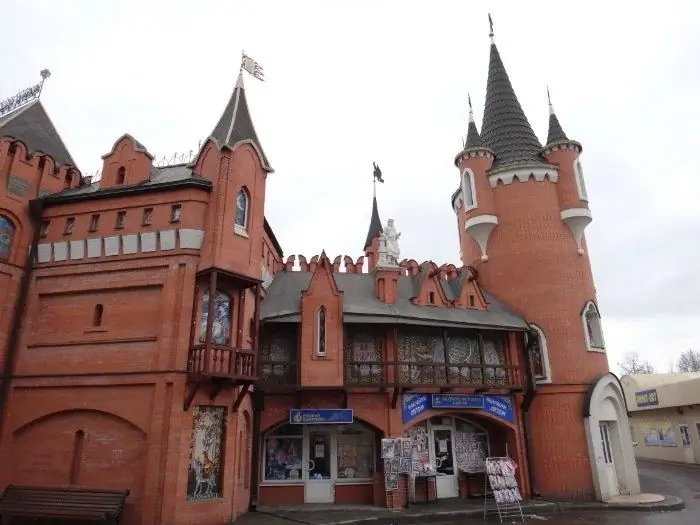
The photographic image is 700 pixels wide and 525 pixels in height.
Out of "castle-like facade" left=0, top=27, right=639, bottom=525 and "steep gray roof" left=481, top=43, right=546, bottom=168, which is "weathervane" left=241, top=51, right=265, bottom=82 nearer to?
"castle-like facade" left=0, top=27, right=639, bottom=525

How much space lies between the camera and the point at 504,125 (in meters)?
23.6

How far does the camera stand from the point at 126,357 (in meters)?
13.5

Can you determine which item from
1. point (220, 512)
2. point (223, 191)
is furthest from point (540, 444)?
point (223, 191)

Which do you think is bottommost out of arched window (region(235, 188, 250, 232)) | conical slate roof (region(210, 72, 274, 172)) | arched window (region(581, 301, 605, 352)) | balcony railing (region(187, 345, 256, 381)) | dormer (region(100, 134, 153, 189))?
balcony railing (region(187, 345, 256, 381))

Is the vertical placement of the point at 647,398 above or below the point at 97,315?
below

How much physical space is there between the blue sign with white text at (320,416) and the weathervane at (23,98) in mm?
15691

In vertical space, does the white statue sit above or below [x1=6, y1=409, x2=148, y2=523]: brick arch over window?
above

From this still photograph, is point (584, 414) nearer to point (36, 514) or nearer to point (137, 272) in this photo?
point (137, 272)

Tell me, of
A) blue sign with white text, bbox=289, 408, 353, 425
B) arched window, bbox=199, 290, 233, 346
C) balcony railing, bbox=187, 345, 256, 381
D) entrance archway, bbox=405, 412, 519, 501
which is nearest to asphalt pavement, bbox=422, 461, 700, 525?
entrance archway, bbox=405, 412, 519, 501

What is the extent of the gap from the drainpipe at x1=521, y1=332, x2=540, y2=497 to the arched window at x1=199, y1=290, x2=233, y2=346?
1115cm

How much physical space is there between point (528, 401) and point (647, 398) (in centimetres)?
1885

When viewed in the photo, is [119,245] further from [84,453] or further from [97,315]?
[84,453]

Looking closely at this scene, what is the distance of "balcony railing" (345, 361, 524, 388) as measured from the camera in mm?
16500

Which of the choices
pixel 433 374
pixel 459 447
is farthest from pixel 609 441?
pixel 433 374
